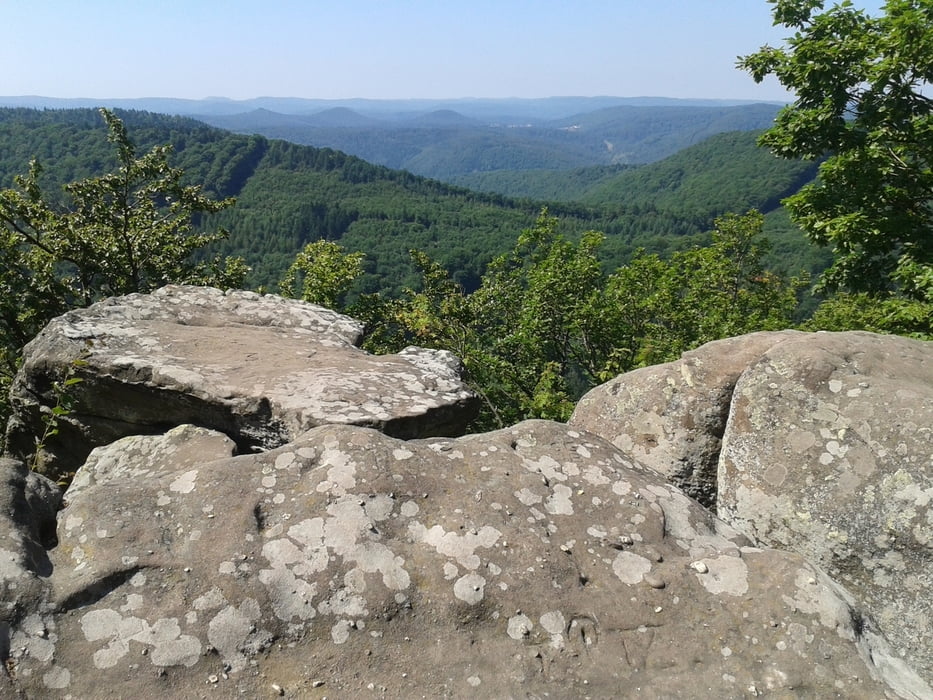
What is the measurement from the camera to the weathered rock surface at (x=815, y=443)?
540 centimetres

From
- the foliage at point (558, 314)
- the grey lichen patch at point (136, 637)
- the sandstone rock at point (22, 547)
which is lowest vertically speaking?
the foliage at point (558, 314)

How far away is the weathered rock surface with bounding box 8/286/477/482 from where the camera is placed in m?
7.65

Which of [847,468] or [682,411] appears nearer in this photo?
[847,468]

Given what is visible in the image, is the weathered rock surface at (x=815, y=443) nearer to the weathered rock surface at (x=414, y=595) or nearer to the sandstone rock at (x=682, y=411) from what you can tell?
the sandstone rock at (x=682, y=411)

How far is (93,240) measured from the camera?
58.5ft

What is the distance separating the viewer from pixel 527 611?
4703 millimetres

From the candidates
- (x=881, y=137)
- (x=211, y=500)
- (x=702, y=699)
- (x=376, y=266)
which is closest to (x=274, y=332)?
(x=211, y=500)

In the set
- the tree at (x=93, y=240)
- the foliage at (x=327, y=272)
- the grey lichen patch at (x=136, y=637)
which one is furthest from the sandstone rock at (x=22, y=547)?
the foliage at (x=327, y=272)

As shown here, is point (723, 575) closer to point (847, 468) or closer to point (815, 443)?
point (847, 468)

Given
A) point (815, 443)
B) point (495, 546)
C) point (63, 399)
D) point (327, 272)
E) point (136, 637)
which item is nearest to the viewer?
point (136, 637)

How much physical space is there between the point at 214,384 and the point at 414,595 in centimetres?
463

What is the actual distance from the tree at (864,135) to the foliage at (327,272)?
1251 centimetres

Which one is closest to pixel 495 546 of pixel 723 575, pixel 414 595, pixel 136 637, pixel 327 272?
pixel 414 595

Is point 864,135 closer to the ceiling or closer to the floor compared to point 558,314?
closer to the ceiling
